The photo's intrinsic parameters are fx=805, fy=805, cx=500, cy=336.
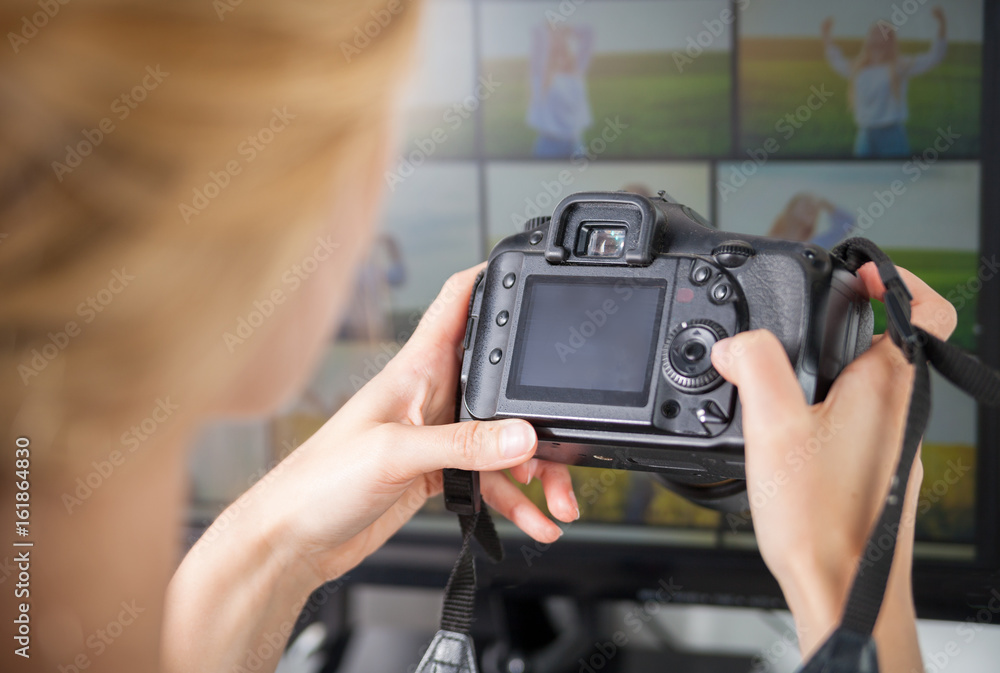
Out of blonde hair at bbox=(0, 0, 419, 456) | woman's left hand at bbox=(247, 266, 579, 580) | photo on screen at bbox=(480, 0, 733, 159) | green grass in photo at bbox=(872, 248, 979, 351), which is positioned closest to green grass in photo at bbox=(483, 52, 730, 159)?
photo on screen at bbox=(480, 0, 733, 159)

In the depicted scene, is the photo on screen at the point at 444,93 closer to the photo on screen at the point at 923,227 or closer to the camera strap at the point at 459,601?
the photo on screen at the point at 923,227

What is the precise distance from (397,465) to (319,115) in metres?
0.34

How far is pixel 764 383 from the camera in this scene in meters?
0.51

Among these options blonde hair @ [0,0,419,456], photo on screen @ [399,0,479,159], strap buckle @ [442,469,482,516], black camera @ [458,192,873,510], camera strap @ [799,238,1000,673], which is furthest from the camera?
photo on screen @ [399,0,479,159]

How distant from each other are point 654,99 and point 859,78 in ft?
0.77

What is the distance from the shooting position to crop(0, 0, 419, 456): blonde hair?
0.30 m

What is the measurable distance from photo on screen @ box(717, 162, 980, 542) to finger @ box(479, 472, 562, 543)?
17.6 inches

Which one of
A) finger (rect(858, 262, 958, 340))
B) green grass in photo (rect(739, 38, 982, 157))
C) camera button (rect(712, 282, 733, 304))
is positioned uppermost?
green grass in photo (rect(739, 38, 982, 157))

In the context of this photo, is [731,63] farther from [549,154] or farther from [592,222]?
[592,222]

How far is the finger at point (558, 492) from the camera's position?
0.76 meters

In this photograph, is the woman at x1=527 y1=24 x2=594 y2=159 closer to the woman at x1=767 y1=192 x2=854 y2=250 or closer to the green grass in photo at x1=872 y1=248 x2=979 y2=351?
the woman at x1=767 y1=192 x2=854 y2=250

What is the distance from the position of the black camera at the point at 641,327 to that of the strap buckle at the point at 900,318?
0.17 feet

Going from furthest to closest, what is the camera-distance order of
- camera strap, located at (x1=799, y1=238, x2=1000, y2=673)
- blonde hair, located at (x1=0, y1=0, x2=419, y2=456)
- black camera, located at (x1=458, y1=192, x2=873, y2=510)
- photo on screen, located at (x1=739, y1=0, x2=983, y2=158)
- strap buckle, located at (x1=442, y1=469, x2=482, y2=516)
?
photo on screen, located at (x1=739, y1=0, x2=983, y2=158), strap buckle, located at (x1=442, y1=469, x2=482, y2=516), black camera, located at (x1=458, y1=192, x2=873, y2=510), camera strap, located at (x1=799, y1=238, x2=1000, y2=673), blonde hair, located at (x1=0, y1=0, x2=419, y2=456)

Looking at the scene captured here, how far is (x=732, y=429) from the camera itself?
575mm
